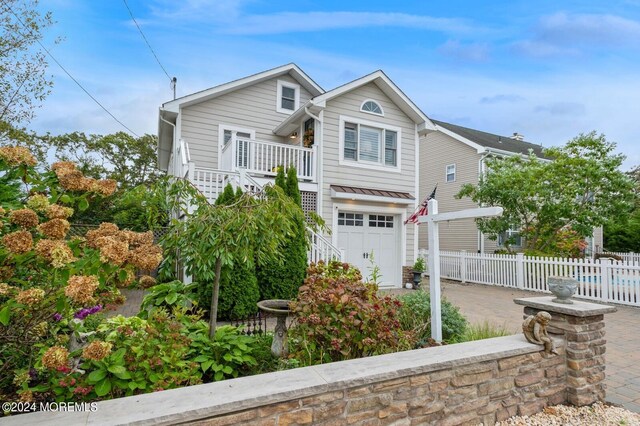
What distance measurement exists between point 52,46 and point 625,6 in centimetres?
1337

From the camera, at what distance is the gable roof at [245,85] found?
32.8 feet

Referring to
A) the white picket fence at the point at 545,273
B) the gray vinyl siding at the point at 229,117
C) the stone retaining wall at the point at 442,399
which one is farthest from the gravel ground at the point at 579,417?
the gray vinyl siding at the point at 229,117

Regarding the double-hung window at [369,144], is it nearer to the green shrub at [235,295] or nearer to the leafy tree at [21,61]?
the green shrub at [235,295]

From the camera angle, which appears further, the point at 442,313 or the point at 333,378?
the point at 442,313

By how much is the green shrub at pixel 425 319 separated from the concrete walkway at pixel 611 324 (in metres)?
1.45

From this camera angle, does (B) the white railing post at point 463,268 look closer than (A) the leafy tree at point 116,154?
Yes

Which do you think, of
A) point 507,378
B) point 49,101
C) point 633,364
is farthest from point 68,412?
point 49,101

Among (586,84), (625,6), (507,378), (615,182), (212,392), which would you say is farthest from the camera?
(615,182)

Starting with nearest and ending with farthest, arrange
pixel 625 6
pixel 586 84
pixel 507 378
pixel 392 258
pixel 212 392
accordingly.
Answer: pixel 212 392 → pixel 507 378 → pixel 625 6 → pixel 586 84 → pixel 392 258

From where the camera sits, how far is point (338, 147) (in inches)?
404

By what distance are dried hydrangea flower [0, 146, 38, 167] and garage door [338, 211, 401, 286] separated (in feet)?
27.6

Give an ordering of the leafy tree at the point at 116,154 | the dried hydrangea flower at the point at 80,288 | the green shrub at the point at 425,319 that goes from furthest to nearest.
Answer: the leafy tree at the point at 116,154 → the green shrub at the point at 425,319 → the dried hydrangea flower at the point at 80,288

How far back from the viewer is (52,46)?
924 centimetres

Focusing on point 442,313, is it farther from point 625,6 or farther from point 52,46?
point 52,46
